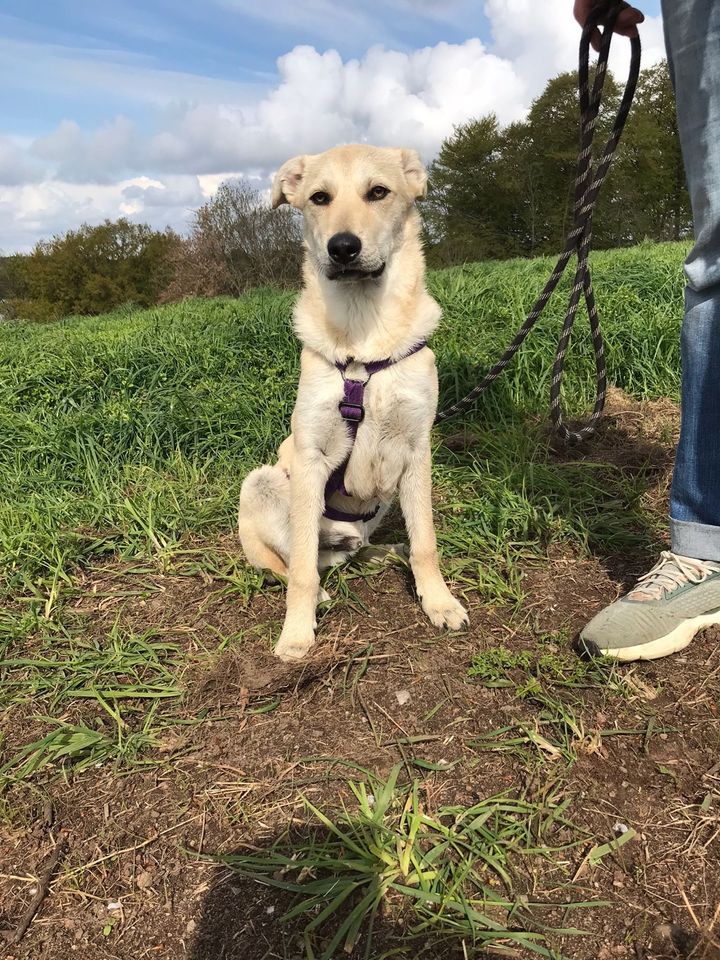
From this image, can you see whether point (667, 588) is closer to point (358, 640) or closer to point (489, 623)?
point (489, 623)

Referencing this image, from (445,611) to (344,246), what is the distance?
5.00ft

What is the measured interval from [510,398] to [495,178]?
41339 mm

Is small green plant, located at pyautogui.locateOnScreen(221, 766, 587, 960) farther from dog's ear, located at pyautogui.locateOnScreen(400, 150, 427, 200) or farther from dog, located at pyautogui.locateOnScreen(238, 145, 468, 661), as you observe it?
dog's ear, located at pyautogui.locateOnScreen(400, 150, 427, 200)

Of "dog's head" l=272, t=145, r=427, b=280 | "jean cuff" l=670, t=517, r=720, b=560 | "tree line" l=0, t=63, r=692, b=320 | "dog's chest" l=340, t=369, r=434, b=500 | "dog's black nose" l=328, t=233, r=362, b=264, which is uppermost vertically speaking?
"tree line" l=0, t=63, r=692, b=320

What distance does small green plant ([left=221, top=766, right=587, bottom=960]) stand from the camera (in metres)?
1.38

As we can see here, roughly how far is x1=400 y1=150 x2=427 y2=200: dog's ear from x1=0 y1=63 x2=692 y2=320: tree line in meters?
31.6

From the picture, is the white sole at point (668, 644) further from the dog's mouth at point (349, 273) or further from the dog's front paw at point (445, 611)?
the dog's mouth at point (349, 273)

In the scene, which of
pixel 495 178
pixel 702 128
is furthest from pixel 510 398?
pixel 495 178

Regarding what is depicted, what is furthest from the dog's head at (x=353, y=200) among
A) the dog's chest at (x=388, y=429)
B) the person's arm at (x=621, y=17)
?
the person's arm at (x=621, y=17)

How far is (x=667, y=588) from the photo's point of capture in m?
2.24

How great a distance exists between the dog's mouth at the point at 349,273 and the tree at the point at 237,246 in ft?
93.0

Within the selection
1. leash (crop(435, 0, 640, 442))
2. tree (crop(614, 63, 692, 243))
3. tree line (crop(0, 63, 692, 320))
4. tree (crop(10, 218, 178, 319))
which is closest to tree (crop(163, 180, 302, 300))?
tree line (crop(0, 63, 692, 320))

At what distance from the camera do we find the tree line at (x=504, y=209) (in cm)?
3706

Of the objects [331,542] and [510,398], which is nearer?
[331,542]
